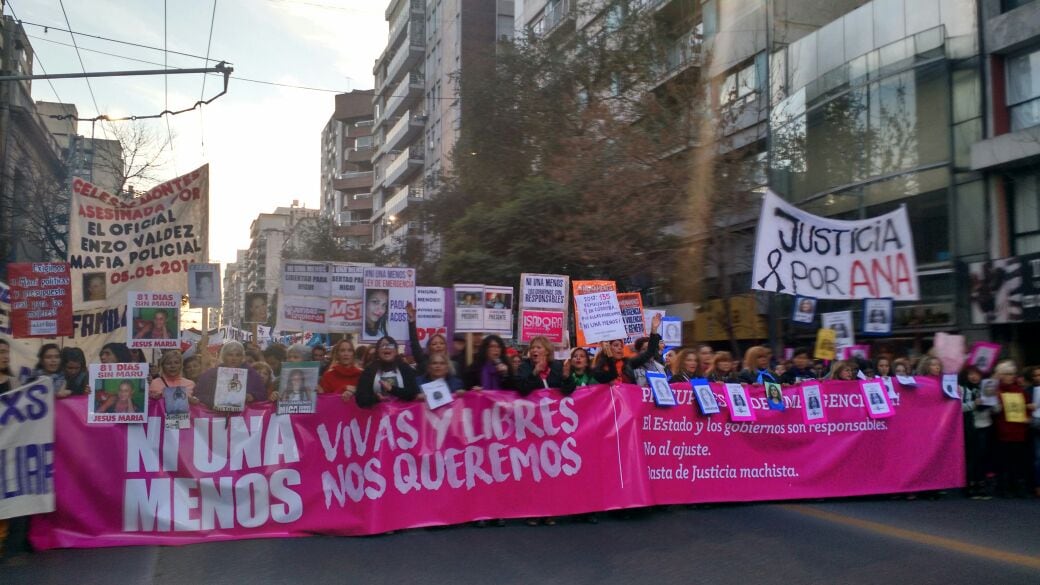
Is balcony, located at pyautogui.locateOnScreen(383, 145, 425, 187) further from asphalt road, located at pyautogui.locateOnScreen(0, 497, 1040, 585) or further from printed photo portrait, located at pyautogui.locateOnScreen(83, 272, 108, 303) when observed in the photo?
asphalt road, located at pyautogui.locateOnScreen(0, 497, 1040, 585)

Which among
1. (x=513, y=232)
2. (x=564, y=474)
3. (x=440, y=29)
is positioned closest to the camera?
(x=564, y=474)

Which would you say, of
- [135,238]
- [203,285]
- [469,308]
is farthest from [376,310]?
[135,238]

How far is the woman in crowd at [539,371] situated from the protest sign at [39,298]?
4340mm

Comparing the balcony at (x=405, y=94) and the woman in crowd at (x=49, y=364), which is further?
the balcony at (x=405, y=94)

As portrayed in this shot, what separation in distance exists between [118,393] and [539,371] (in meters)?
3.80

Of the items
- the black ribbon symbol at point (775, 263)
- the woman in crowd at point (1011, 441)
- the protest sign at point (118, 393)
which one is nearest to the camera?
the protest sign at point (118, 393)

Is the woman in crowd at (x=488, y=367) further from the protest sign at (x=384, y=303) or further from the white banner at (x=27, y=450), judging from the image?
the white banner at (x=27, y=450)

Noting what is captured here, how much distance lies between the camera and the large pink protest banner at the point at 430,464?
24.9 feet

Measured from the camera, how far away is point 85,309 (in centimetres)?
901

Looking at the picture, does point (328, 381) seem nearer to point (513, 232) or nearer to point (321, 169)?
point (513, 232)

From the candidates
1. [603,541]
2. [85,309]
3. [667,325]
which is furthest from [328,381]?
[667,325]

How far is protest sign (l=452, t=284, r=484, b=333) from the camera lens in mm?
11070

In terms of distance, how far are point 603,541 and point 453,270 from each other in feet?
54.1

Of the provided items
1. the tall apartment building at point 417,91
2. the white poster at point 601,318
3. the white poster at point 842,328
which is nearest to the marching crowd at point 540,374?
the white poster at point 601,318
